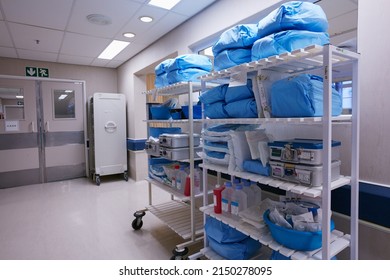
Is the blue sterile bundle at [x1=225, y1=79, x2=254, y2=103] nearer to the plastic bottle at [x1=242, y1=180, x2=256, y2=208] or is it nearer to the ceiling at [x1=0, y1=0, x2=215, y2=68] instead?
the plastic bottle at [x1=242, y1=180, x2=256, y2=208]

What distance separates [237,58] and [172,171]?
136 centimetres

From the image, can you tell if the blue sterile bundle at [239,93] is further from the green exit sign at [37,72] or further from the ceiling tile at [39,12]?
the green exit sign at [37,72]

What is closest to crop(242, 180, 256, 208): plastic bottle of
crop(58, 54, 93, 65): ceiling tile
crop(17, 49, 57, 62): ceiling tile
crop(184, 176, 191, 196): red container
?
crop(184, 176, 191, 196): red container

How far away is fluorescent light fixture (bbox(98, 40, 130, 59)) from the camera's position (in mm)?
3821

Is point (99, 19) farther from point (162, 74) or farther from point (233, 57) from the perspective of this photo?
point (233, 57)

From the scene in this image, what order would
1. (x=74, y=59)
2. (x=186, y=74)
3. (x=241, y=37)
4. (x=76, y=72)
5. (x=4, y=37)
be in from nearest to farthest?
(x=241, y=37) → (x=186, y=74) → (x=4, y=37) → (x=74, y=59) → (x=76, y=72)

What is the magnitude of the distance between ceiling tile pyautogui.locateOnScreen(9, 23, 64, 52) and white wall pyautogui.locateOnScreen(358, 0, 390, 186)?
11.5 feet

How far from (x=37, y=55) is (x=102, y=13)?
243 cm

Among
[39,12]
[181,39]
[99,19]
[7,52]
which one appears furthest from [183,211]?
[7,52]

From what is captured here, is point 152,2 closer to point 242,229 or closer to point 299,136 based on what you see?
point 299,136

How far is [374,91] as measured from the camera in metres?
1.38

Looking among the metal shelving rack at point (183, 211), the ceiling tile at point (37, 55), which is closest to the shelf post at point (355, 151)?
the metal shelving rack at point (183, 211)

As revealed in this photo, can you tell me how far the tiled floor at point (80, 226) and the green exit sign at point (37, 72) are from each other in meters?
2.20

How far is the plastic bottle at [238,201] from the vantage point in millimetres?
1708
